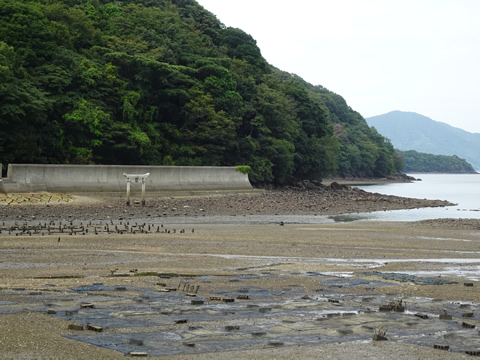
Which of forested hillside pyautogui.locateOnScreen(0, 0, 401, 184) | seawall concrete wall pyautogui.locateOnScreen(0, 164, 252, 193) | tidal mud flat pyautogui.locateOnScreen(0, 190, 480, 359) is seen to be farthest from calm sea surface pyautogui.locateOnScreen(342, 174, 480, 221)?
tidal mud flat pyautogui.locateOnScreen(0, 190, 480, 359)

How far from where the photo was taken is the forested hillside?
48250mm

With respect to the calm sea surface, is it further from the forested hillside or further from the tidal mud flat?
the tidal mud flat

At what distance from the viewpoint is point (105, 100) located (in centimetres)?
5372

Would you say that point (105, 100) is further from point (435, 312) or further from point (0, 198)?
point (435, 312)

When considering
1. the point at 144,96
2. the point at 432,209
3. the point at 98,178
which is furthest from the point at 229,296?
Result: the point at 144,96

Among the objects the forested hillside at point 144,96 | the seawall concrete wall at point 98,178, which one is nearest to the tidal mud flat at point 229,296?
the seawall concrete wall at point 98,178

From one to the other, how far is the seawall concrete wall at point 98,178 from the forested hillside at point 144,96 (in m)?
6.40

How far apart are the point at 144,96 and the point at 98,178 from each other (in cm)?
1884

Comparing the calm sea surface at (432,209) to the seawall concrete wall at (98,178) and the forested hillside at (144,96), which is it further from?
the forested hillside at (144,96)

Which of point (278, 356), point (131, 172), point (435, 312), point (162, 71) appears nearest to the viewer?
point (278, 356)

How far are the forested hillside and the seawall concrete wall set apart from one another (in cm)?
640

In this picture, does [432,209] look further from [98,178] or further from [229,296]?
[229,296]

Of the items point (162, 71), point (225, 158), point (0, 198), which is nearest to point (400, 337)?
point (0, 198)

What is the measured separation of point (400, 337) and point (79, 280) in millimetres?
6797
